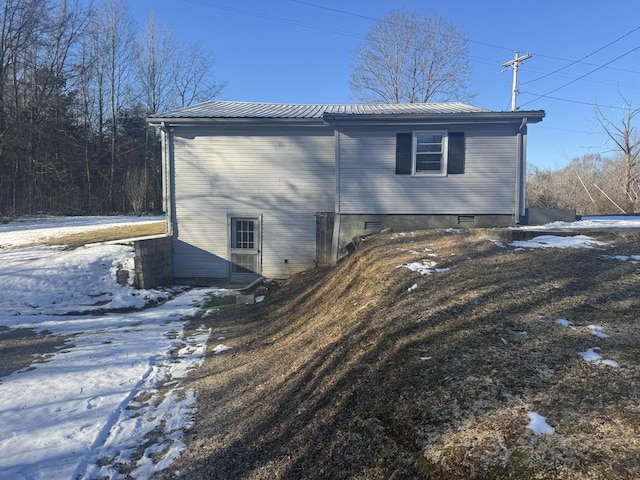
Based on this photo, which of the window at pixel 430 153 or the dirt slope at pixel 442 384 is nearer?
the dirt slope at pixel 442 384

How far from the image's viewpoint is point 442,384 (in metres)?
3.00

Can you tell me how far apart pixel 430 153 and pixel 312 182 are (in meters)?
3.31

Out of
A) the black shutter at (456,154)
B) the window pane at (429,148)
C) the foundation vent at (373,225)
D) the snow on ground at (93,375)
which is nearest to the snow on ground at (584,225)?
the black shutter at (456,154)

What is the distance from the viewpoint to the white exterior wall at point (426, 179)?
10.5 m

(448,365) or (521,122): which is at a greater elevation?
(521,122)

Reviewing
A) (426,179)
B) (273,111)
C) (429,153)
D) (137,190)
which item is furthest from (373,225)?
(137,190)

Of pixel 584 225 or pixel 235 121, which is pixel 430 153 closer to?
pixel 584 225

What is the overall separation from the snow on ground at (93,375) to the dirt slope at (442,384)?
0.45 m

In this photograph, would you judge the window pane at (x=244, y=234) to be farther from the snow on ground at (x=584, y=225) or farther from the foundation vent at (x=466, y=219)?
the snow on ground at (x=584, y=225)

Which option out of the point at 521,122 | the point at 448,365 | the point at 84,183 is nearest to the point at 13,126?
the point at 84,183

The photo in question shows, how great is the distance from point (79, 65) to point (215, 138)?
23805mm

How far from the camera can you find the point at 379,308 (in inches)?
200

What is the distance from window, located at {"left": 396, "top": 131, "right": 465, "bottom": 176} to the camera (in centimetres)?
1051

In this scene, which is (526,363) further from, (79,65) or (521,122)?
(79,65)
